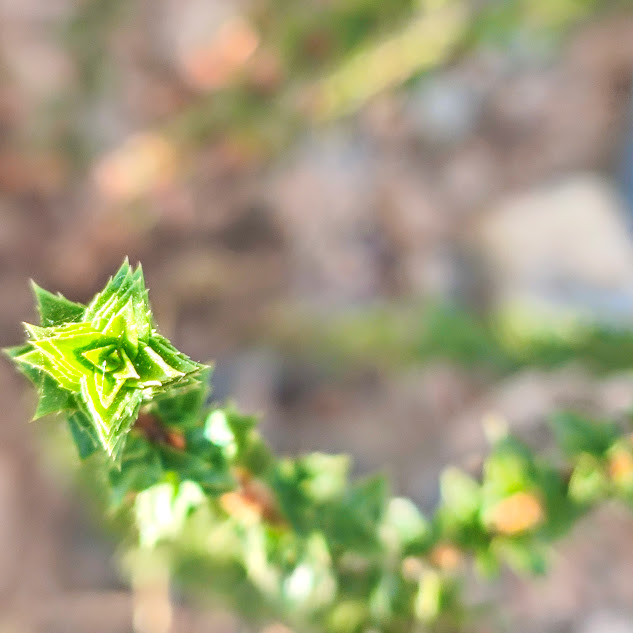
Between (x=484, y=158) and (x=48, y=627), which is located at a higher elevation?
(x=484, y=158)

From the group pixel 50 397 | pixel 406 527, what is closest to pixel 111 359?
pixel 50 397

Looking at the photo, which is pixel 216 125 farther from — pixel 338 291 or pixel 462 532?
pixel 462 532

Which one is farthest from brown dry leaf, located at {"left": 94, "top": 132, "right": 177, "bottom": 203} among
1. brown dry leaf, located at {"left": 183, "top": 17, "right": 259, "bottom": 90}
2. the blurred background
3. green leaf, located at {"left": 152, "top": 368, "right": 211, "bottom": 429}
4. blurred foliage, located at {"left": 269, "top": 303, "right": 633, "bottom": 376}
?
green leaf, located at {"left": 152, "top": 368, "right": 211, "bottom": 429}

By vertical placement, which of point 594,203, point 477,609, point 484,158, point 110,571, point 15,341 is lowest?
point 477,609

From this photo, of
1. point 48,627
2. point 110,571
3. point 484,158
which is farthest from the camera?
point 484,158

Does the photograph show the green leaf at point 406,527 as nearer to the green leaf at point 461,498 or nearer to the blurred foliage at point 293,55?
the green leaf at point 461,498

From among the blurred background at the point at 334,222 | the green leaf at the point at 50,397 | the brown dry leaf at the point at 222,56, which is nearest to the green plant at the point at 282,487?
the green leaf at the point at 50,397

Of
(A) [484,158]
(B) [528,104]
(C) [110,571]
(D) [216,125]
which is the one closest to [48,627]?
(C) [110,571]

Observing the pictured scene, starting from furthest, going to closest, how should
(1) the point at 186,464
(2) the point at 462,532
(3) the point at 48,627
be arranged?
(3) the point at 48,627
(2) the point at 462,532
(1) the point at 186,464
